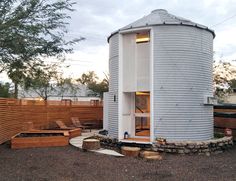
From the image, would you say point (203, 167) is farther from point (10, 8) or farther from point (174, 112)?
point (10, 8)

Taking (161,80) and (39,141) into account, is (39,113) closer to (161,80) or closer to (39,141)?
(39,141)

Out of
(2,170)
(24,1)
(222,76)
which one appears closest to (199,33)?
(24,1)

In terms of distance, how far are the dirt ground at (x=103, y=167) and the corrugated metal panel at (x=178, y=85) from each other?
1.17 meters

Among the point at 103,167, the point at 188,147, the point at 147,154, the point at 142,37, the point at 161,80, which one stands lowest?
the point at 103,167

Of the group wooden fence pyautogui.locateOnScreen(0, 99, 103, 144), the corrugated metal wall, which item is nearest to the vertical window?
the corrugated metal wall

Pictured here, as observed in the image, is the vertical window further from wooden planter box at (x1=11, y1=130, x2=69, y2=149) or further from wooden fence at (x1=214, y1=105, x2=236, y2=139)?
wooden fence at (x1=214, y1=105, x2=236, y2=139)

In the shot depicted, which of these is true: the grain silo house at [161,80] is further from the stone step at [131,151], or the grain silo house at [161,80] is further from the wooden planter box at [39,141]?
the wooden planter box at [39,141]

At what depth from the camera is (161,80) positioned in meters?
12.0

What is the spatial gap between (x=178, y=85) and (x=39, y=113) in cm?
814

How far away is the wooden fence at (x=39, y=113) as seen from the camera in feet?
45.5

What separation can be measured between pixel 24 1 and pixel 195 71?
730 cm

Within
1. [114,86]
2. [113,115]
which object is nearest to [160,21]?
[114,86]

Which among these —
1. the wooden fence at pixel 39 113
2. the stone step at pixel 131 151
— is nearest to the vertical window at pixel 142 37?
the stone step at pixel 131 151

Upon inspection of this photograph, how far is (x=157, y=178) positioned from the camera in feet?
26.6
